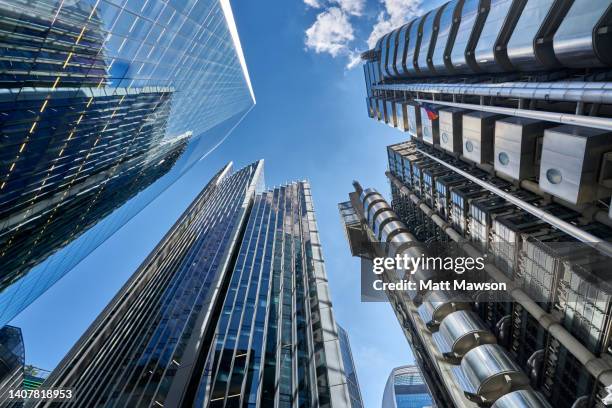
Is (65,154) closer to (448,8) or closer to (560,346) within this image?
(448,8)

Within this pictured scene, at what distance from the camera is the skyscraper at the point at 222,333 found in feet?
94.6

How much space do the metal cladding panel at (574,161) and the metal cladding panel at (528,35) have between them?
560 cm

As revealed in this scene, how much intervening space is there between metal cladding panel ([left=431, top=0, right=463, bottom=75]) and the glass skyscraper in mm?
24967

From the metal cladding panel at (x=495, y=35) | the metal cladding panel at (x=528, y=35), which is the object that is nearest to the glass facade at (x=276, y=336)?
the metal cladding panel at (x=528, y=35)

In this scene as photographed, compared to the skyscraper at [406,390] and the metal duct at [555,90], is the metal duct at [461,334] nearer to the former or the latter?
the metal duct at [555,90]

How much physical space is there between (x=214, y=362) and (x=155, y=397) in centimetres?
552

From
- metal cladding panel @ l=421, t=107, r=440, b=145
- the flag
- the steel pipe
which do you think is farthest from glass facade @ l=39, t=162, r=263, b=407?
the flag

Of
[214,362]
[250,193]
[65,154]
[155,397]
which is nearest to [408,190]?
[214,362]

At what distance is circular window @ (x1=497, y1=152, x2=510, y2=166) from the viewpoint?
2029 centimetres

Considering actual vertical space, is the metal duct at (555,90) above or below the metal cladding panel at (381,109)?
below

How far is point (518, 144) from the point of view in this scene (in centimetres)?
1888

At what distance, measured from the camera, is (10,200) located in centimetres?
2722

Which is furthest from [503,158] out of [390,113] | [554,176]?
[390,113]

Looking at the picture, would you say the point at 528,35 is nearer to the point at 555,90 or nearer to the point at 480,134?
the point at 555,90
